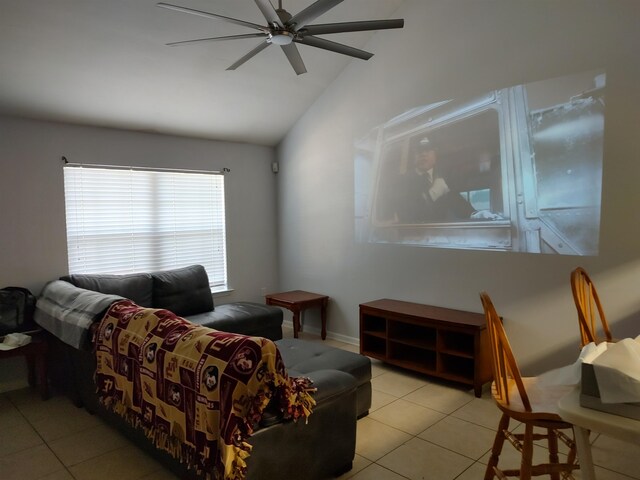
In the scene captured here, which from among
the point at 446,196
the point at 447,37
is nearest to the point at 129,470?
the point at 446,196

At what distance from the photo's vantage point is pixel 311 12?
209cm

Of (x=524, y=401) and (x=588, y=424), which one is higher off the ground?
(x=588, y=424)

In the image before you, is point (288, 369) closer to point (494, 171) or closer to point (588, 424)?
point (588, 424)

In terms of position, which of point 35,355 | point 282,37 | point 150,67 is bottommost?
point 35,355

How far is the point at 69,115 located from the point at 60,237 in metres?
1.06

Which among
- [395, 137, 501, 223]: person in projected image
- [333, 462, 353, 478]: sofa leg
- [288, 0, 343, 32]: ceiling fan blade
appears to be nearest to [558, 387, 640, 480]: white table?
[333, 462, 353, 478]: sofa leg

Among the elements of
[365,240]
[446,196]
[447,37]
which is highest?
[447,37]

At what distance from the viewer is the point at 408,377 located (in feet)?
11.8

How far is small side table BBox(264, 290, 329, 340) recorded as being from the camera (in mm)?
4477

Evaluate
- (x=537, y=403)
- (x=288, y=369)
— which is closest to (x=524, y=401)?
(x=537, y=403)

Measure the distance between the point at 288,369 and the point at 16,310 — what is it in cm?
224

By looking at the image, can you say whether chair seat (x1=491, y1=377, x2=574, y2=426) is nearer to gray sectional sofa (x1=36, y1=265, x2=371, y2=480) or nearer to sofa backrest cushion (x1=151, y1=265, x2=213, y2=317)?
gray sectional sofa (x1=36, y1=265, x2=371, y2=480)

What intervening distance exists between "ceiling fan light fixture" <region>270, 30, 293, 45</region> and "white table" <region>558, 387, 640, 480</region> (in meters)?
2.04

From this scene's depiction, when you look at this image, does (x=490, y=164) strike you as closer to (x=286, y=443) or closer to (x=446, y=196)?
(x=446, y=196)
